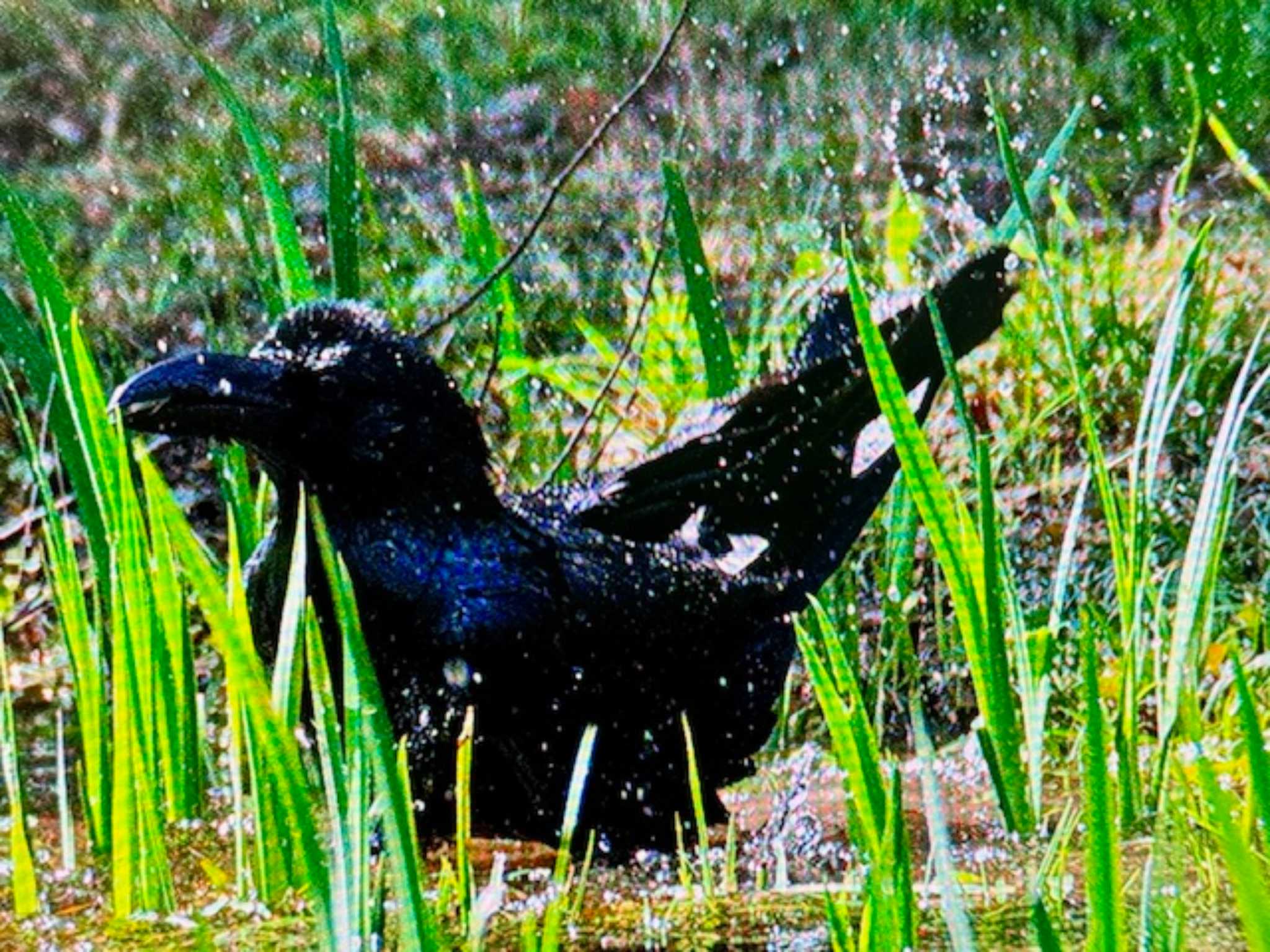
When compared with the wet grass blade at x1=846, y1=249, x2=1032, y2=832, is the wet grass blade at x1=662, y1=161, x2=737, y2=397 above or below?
above

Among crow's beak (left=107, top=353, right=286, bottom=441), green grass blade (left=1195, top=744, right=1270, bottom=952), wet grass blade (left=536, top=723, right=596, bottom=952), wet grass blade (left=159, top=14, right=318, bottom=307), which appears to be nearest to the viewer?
green grass blade (left=1195, top=744, right=1270, bottom=952)

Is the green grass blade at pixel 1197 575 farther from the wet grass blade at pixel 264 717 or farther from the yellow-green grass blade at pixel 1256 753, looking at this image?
the wet grass blade at pixel 264 717

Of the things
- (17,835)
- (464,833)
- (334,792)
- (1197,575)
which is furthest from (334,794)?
(1197,575)

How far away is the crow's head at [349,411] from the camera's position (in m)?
3.01

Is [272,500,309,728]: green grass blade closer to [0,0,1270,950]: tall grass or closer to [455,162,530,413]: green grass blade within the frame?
[0,0,1270,950]: tall grass

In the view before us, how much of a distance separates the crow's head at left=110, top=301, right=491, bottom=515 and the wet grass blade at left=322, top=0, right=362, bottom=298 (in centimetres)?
23

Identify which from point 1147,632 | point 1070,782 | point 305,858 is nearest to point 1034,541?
point 1147,632

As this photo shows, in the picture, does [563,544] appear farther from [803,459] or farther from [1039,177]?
[1039,177]

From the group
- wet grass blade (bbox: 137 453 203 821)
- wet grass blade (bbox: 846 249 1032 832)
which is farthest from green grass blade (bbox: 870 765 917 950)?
wet grass blade (bbox: 137 453 203 821)

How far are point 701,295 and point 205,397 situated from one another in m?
0.89

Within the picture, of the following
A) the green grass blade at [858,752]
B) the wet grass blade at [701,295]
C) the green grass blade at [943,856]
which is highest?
the wet grass blade at [701,295]

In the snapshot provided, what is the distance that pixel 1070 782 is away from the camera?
3.44m

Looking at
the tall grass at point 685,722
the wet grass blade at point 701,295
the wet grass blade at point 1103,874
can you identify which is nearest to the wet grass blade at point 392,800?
the tall grass at point 685,722

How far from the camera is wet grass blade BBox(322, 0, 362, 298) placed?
11.0 ft
